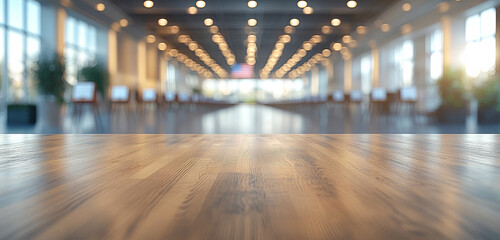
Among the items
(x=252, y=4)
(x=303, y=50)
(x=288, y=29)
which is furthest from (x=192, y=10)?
(x=303, y=50)

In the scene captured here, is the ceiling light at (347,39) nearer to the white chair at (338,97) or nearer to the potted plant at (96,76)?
the white chair at (338,97)

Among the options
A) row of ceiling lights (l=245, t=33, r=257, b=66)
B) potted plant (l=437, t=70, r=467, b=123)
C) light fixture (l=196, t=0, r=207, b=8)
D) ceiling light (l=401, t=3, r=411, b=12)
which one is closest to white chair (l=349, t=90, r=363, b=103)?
ceiling light (l=401, t=3, r=411, b=12)

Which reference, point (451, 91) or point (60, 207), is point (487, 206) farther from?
point (451, 91)

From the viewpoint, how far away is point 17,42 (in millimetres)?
8297

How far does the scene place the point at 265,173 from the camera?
4.16 ft

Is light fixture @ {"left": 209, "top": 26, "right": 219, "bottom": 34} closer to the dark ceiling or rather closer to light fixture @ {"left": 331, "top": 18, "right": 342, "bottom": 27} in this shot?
the dark ceiling

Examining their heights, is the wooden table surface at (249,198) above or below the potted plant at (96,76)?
below

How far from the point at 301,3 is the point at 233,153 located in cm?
675

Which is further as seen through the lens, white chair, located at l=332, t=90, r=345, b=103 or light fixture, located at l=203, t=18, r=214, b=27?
white chair, located at l=332, t=90, r=345, b=103

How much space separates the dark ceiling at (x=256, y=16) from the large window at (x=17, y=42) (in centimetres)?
219

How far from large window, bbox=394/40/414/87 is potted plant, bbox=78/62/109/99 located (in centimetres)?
938

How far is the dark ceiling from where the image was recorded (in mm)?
8062

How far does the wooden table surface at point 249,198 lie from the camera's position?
679mm

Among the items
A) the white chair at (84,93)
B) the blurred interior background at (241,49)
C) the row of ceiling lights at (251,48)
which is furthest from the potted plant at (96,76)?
the row of ceiling lights at (251,48)
